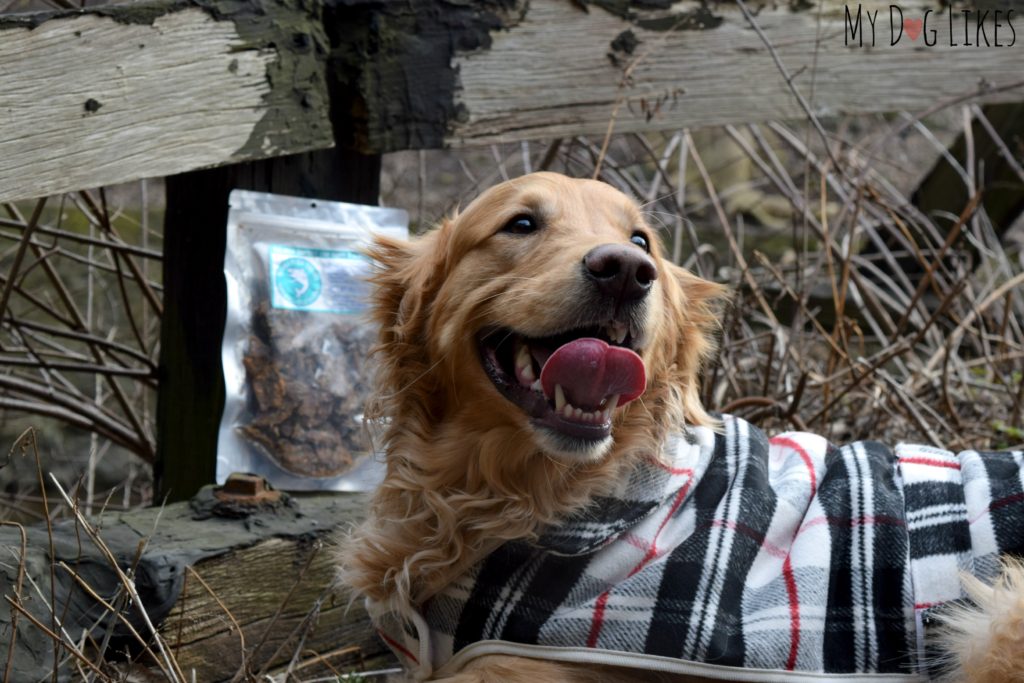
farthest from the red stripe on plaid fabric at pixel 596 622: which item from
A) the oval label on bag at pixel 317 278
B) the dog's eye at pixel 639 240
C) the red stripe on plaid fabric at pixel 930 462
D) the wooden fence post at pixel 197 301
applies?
the wooden fence post at pixel 197 301

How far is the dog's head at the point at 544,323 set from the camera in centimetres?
228

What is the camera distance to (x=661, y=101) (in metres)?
3.60

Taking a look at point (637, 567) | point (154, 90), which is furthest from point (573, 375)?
point (154, 90)

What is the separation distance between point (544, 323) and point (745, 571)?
26.8 inches

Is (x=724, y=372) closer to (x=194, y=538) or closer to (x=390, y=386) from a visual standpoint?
(x=390, y=386)

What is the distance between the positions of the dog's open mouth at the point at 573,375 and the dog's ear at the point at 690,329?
1.10ft

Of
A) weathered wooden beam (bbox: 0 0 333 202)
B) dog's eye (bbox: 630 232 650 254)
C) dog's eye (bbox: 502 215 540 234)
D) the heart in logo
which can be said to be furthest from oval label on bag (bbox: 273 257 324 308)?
the heart in logo

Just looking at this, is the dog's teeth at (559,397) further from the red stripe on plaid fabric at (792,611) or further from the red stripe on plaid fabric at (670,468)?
the red stripe on plaid fabric at (792,611)

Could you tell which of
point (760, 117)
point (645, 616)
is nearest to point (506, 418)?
point (645, 616)

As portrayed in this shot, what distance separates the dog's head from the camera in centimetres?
228

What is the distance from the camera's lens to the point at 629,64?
11.5 feet

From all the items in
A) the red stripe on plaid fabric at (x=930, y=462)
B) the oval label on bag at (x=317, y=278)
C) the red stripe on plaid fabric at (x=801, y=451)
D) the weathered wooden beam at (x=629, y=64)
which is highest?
the weathered wooden beam at (x=629, y=64)

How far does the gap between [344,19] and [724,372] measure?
1934 millimetres

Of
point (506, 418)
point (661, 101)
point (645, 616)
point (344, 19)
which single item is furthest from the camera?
point (661, 101)
